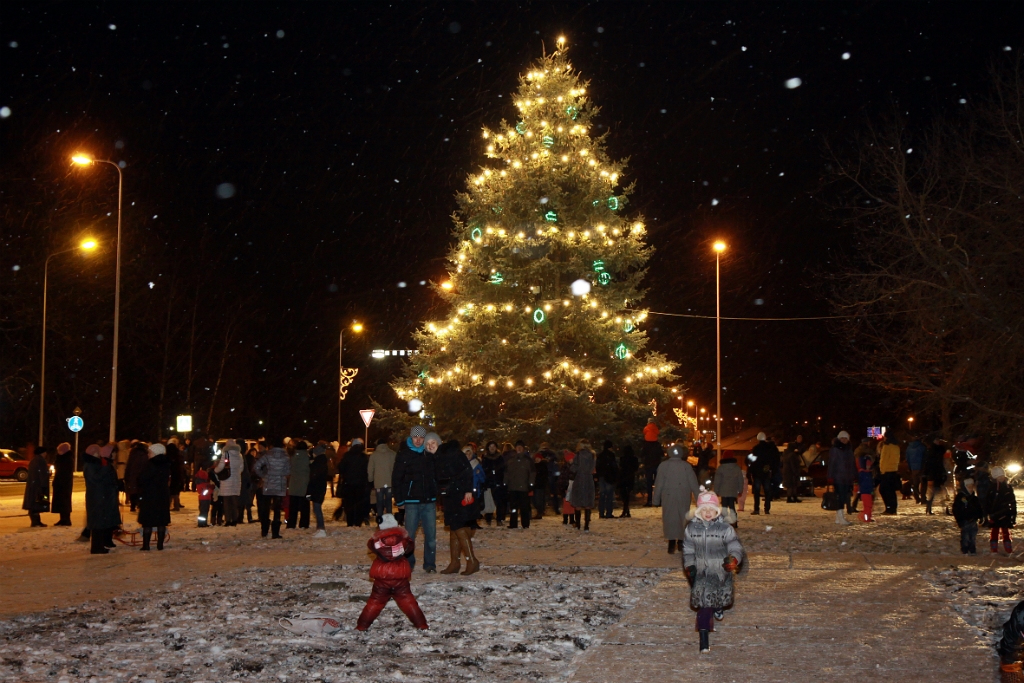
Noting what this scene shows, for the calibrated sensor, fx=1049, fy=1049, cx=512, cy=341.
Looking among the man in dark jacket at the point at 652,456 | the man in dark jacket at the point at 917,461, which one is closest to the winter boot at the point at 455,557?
the man in dark jacket at the point at 652,456

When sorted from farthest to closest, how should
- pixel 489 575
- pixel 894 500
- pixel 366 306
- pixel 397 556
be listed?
pixel 366 306
pixel 894 500
pixel 489 575
pixel 397 556

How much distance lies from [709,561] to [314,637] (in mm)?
3462

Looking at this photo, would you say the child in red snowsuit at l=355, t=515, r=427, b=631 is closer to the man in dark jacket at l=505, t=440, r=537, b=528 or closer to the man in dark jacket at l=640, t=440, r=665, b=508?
the man in dark jacket at l=505, t=440, r=537, b=528

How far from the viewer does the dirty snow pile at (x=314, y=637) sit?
7.82 meters

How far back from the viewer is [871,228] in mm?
24547

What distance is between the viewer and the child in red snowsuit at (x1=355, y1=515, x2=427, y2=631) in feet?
30.0

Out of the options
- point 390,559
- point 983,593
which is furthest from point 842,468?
point 390,559

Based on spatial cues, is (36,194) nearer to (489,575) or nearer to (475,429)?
(475,429)

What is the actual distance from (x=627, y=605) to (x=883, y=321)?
18.6 meters

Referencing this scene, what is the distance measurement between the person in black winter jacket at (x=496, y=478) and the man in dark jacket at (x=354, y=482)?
7.91 feet

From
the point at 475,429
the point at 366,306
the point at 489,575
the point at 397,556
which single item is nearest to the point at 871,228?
the point at 475,429

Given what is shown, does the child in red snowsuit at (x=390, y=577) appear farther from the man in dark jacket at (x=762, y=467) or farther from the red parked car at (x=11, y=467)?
the red parked car at (x=11, y=467)

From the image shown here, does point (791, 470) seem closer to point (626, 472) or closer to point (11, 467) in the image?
point (626, 472)

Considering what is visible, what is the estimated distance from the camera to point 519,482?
20.9 metres
